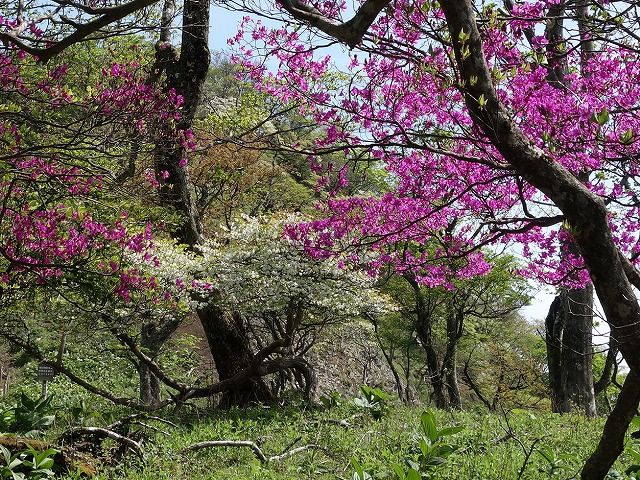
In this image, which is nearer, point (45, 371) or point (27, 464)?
point (27, 464)

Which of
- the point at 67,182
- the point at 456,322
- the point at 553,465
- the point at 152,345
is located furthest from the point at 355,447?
the point at 456,322

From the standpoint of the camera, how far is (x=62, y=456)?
15.8 ft

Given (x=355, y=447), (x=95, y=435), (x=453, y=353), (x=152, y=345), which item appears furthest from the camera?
(x=453, y=353)

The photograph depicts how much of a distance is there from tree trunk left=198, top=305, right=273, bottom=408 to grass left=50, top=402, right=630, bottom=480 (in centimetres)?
149

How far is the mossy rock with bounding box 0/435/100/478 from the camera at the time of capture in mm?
4703

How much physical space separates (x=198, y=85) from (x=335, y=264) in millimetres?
4061

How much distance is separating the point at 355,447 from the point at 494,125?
13.2 feet

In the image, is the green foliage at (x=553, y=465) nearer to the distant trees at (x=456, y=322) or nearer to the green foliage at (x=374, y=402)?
the green foliage at (x=374, y=402)

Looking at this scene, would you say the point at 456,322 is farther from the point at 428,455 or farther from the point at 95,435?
the point at 95,435

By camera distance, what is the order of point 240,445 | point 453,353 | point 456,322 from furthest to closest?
point 456,322, point 453,353, point 240,445

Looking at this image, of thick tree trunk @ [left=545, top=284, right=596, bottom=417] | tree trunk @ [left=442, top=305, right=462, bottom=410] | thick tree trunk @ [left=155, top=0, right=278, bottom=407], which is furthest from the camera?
tree trunk @ [left=442, top=305, right=462, bottom=410]

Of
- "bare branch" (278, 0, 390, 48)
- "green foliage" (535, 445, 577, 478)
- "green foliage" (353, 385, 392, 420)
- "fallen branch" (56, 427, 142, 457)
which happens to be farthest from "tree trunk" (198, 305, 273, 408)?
"bare branch" (278, 0, 390, 48)

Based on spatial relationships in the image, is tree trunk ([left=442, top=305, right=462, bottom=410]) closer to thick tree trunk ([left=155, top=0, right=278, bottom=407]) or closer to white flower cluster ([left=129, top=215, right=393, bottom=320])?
white flower cluster ([left=129, top=215, right=393, bottom=320])

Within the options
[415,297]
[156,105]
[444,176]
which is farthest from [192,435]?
[415,297]
